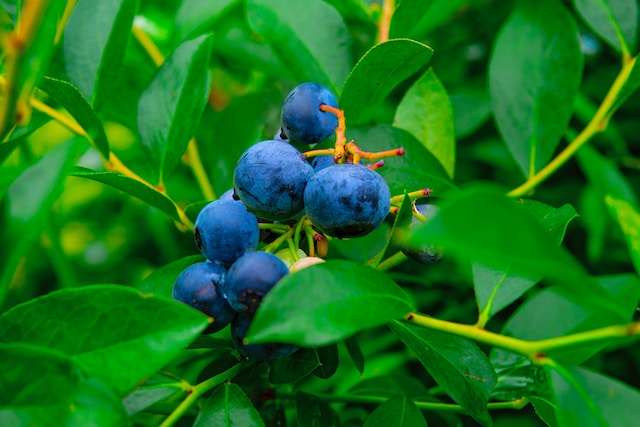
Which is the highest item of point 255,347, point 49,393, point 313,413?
point 49,393

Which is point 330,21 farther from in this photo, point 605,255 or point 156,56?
point 605,255

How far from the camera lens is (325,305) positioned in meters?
0.68

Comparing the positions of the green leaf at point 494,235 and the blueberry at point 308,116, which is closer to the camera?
the green leaf at point 494,235

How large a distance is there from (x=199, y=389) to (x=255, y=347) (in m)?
0.13

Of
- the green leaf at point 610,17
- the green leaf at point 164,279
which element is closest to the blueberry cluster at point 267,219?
the green leaf at point 164,279

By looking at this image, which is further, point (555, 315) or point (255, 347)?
point (555, 315)

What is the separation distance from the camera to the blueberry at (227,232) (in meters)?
0.86

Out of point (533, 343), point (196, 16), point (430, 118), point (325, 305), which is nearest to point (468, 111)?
point (430, 118)

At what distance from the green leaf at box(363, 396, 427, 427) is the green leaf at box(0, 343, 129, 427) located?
0.39 m

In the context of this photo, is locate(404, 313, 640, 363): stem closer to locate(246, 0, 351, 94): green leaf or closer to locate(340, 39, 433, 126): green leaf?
locate(340, 39, 433, 126): green leaf

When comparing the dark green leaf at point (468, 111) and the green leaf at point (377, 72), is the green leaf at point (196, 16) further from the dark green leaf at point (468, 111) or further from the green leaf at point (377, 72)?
the dark green leaf at point (468, 111)

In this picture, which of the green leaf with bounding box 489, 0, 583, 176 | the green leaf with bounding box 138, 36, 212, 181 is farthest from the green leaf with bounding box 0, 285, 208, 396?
the green leaf with bounding box 489, 0, 583, 176

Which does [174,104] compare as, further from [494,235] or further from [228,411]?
[494,235]

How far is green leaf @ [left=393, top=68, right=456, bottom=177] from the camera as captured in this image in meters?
1.27
